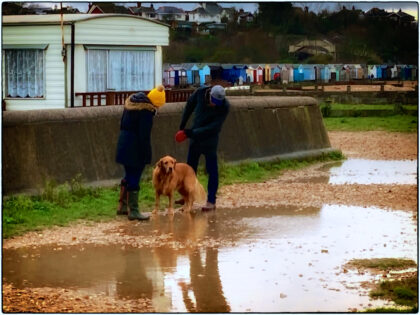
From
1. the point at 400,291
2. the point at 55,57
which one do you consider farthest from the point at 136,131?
the point at 55,57

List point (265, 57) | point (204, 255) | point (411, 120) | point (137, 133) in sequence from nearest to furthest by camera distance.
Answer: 1. point (204, 255)
2. point (137, 133)
3. point (265, 57)
4. point (411, 120)

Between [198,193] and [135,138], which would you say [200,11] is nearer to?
[135,138]

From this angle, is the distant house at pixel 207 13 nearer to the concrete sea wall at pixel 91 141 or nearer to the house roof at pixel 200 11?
the house roof at pixel 200 11

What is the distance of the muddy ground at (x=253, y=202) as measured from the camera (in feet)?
25.3

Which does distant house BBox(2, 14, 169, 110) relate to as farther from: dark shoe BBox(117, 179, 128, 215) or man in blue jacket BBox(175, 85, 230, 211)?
dark shoe BBox(117, 179, 128, 215)

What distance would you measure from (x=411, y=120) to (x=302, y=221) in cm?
1395

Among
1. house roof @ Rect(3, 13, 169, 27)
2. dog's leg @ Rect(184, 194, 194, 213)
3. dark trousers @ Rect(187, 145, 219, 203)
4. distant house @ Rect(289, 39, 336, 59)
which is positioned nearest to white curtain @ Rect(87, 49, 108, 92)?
house roof @ Rect(3, 13, 169, 27)

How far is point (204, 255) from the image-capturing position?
9.76m

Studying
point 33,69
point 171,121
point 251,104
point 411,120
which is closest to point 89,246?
point 171,121

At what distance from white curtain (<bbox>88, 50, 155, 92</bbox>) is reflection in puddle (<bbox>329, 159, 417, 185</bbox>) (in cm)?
718

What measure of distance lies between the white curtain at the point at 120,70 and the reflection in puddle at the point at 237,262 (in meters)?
11.9

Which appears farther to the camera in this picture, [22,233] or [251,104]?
[251,104]

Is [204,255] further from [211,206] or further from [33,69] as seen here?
[33,69]

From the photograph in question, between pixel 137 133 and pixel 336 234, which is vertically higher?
pixel 137 133
